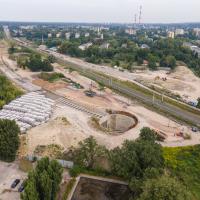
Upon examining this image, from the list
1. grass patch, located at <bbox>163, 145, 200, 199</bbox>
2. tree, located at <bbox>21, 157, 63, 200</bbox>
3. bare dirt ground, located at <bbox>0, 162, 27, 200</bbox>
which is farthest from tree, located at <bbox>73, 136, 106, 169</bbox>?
A: grass patch, located at <bbox>163, 145, 200, 199</bbox>

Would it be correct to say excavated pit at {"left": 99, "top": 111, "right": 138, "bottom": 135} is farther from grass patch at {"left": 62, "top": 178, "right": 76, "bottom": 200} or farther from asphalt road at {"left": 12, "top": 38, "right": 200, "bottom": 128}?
grass patch at {"left": 62, "top": 178, "right": 76, "bottom": 200}

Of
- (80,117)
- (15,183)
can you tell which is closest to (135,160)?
(15,183)

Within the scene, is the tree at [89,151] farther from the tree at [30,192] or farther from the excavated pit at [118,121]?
the excavated pit at [118,121]

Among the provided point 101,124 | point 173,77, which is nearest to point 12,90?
point 101,124

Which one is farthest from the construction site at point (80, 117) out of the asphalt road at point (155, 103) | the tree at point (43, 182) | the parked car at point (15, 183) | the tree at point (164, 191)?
the tree at point (164, 191)

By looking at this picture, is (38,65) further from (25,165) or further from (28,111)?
(25,165)

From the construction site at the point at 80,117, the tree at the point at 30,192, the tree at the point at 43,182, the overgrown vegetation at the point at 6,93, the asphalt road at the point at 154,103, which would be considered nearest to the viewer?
the tree at the point at 30,192

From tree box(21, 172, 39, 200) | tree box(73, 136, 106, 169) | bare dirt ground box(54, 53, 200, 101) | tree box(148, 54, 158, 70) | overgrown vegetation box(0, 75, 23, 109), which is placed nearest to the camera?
tree box(21, 172, 39, 200)
